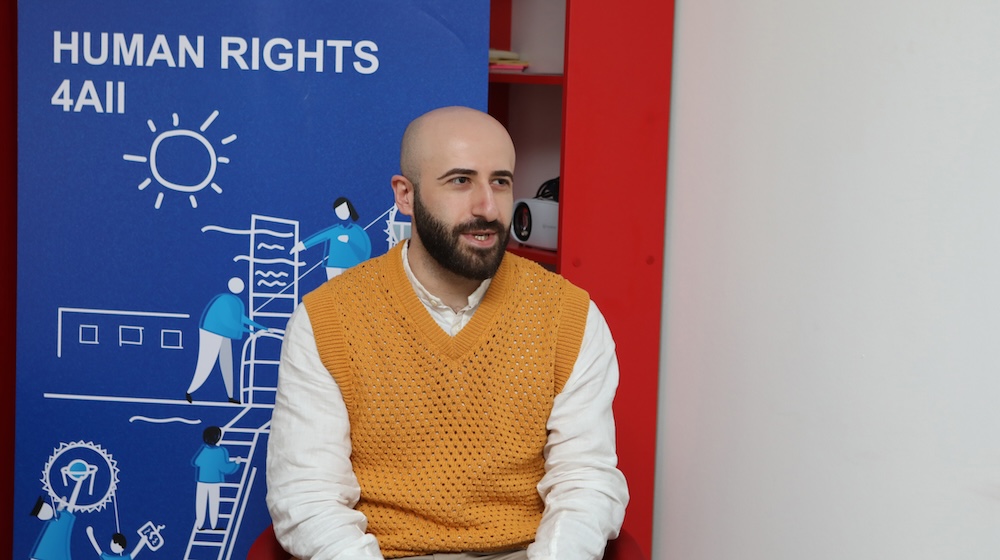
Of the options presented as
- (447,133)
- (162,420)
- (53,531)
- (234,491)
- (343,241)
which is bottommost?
(53,531)

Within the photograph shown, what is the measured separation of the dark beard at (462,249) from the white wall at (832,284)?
59 centimetres

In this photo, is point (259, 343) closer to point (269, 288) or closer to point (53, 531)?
point (269, 288)

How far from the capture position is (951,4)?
64.1 inches

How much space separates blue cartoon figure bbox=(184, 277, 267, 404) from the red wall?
1.91 ft

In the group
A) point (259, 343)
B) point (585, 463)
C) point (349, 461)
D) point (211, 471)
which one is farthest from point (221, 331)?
point (585, 463)

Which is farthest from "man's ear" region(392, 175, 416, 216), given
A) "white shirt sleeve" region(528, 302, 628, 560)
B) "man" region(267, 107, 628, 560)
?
"white shirt sleeve" region(528, 302, 628, 560)

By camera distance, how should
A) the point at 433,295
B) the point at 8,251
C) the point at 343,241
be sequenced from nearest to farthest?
the point at 433,295 → the point at 343,241 → the point at 8,251

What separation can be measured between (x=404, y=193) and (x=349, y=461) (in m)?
0.52

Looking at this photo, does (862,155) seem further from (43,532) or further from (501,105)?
(43,532)

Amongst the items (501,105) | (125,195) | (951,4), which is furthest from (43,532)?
(951,4)

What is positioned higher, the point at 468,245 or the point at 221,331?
the point at 468,245

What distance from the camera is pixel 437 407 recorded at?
1975 millimetres

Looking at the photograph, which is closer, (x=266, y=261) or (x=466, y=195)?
(x=466, y=195)

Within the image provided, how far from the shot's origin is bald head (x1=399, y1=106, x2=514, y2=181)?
1.96 meters
